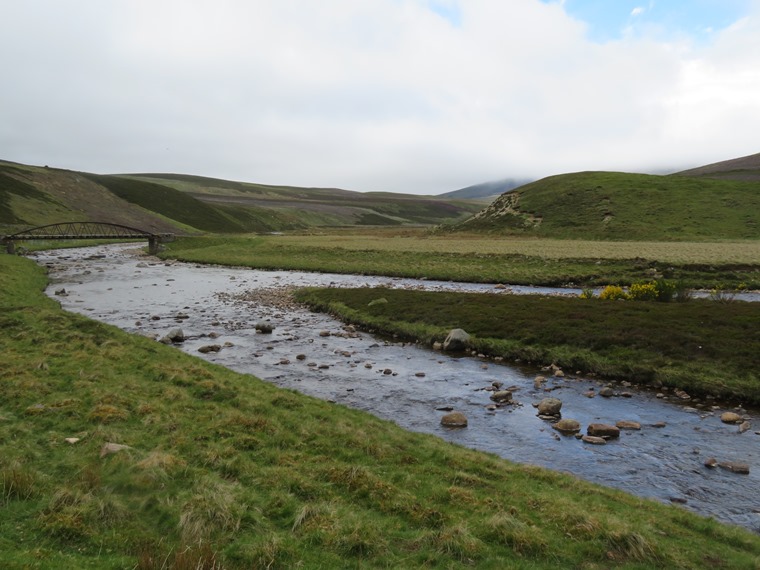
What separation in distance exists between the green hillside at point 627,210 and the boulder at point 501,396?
269 feet

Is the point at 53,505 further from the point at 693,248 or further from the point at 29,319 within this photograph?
the point at 693,248

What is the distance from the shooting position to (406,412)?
1820 cm

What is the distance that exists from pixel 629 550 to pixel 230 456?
8.26 metres

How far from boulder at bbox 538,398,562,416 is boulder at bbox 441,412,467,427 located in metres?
2.82

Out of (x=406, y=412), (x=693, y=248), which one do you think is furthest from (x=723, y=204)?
(x=406, y=412)

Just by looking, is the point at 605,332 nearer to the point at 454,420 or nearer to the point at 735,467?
the point at 454,420

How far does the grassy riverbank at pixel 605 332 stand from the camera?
21406 millimetres

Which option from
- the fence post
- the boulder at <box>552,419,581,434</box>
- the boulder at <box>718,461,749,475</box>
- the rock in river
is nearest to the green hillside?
the fence post

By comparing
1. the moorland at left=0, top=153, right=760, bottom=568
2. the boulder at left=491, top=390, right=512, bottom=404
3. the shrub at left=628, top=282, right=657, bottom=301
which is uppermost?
Result: the shrub at left=628, top=282, right=657, bottom=301

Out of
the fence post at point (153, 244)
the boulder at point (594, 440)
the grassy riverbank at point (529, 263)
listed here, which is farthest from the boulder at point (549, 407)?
the fence post at point (153, 244)

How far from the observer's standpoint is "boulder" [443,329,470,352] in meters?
27.7

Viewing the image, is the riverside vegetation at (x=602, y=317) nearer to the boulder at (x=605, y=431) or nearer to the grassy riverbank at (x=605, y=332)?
the grassy riverbank at (x=605, y=332)

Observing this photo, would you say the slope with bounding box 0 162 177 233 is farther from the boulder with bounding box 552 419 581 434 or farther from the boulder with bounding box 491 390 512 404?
the boulder with bounding box 552 419 581 434

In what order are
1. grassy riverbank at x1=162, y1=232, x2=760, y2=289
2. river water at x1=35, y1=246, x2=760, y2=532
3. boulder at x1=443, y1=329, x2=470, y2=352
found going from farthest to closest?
grassy riverbank at x1=162, y1=232, x2=760, y2=289 < boulder at x1=443, y1=329, x2=470, y2=352 < river water at x1=35, y1=246, x2=760, y2=532
